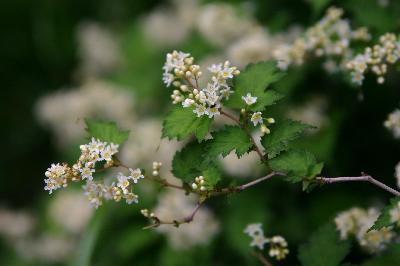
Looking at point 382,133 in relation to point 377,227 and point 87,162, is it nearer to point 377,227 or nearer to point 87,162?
point 377,227

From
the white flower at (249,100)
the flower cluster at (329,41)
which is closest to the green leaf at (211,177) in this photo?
the white flower at (249,100)

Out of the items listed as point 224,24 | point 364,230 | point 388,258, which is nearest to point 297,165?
point 364,230

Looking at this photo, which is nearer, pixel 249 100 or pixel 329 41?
pixel 249 100

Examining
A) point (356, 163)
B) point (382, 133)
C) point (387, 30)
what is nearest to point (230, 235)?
point (356, 163)

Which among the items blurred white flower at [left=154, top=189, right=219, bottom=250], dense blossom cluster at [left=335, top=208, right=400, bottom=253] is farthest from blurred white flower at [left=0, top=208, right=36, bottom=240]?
dense blossom cluster at [left=335, top=208, right=400, bottom=253]

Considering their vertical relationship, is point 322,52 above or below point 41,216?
below

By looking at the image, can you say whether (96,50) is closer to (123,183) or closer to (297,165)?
(123,183)
